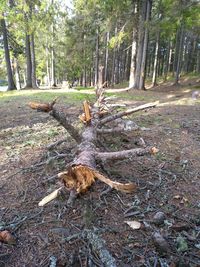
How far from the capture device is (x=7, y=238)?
225 cm

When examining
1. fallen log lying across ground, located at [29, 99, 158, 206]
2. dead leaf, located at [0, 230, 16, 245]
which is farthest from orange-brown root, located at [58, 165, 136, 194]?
dead leaf, located at [0, 230, 16, 245]

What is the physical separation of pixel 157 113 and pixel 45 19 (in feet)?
29.7

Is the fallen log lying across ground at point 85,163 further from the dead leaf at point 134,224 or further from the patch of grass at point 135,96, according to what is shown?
the patch of grass at point 135,96

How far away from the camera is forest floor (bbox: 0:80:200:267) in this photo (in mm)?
2129

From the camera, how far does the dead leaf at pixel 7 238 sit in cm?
225

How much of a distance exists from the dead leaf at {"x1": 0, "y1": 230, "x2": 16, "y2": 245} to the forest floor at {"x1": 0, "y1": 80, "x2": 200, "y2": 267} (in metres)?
0.05

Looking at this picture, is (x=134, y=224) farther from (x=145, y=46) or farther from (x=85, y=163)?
(x=145, y=46)

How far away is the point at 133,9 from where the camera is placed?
49.8ft

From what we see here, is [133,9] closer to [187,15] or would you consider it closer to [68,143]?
[187,15]

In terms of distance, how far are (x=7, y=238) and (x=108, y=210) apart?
1.03 m

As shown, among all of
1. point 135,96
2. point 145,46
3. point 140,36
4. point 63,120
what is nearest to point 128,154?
point 63,120

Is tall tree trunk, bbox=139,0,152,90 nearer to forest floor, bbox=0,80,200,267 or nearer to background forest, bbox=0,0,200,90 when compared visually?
background forest, bbox=0,0,200,90

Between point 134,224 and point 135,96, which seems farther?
point 135,96

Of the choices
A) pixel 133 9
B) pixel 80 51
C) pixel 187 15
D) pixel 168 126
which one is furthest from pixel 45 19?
pixel 80 51
